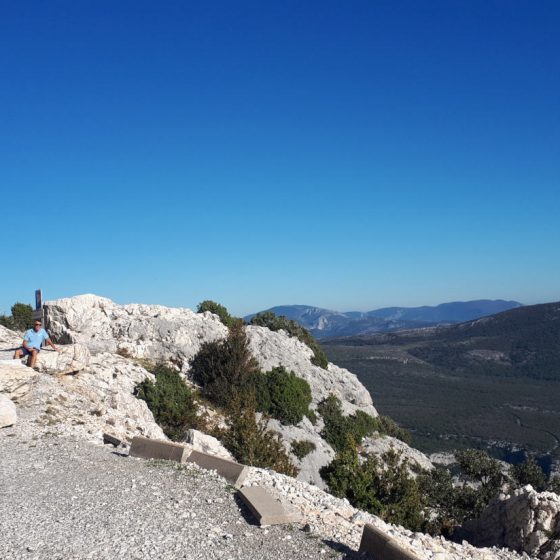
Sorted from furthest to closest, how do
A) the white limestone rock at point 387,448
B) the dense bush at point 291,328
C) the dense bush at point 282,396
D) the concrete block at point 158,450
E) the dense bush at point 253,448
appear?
the dense bush at point 291,328, the white limestone rock at point 387,448, the dense bush at point 282,396, the dense bush at point 253,448, the concrete block at point 158,450

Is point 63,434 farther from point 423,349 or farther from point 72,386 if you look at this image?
point 423,349

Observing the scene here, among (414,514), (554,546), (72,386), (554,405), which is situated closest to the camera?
(554,546)

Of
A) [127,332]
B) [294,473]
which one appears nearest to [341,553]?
[294,473]

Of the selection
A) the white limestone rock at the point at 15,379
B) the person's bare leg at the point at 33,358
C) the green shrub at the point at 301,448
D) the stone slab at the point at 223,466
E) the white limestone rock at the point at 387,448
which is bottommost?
the white limestone rock at the point at 387,448

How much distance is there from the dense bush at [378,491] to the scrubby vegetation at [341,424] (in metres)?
13.1

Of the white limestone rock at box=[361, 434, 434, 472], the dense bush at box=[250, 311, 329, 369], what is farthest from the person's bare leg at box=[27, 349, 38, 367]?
the dense bush at box=[250, 311, 329, 369]

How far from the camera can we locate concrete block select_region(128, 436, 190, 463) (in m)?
12.6

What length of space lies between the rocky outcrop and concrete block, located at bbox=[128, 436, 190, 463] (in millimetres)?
8485

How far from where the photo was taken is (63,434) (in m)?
14.8

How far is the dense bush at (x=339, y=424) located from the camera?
29641 millimetres

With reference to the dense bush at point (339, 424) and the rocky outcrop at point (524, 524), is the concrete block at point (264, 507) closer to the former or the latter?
the rocky outcrop at point (524, 524)

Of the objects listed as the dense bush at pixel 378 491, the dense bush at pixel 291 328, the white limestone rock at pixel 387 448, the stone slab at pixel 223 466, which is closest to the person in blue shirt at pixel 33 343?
the stone slab at pixel 223 466

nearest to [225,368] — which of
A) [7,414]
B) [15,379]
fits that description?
[15,379]

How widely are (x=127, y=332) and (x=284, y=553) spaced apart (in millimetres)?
22820
